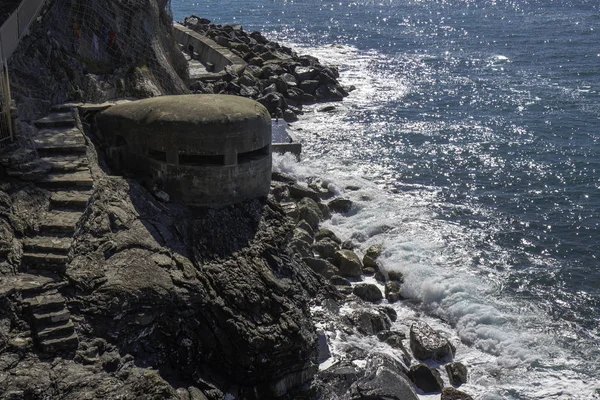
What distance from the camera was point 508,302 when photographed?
2233 cm

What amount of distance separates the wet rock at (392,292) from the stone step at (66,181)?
10157mm

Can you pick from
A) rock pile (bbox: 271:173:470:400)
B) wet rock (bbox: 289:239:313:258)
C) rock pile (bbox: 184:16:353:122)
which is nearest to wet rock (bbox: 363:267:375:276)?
rock pile (bbox: 271:173:470:400)

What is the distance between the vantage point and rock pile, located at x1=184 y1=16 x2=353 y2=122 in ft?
129

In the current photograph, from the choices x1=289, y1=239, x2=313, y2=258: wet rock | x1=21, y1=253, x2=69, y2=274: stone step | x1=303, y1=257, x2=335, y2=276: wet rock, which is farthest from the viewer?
x1=289, y1=239, x2=313, y2=258: wet rock

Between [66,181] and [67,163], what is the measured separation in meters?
0.75

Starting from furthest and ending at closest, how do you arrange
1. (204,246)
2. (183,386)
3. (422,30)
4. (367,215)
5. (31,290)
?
1. (422,30)
2. (367,215)
3. (204,246)
4. (183,386)
5. (31,290)

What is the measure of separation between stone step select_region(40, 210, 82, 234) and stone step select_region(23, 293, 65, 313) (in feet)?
5.14

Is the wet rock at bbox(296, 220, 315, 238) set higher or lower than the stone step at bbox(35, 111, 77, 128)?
lower

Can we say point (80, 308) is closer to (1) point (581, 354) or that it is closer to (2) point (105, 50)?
(2) point (105, 50)

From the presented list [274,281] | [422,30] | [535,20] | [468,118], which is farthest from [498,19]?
[274,281]

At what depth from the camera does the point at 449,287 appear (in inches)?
894

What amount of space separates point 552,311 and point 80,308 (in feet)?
46.8

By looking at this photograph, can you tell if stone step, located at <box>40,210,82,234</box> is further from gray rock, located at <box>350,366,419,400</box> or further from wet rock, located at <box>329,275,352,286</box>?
wet rock, located at <box>329,275,352,286</box>

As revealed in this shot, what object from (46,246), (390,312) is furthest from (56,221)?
(390,312)
